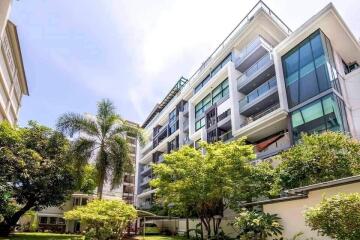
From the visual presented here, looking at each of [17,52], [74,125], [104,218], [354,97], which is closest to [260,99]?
[354,97]

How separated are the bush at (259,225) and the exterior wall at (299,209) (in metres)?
0.39

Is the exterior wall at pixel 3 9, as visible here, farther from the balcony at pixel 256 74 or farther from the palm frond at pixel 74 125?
the balcony at pixel 256 74

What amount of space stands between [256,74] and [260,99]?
3.14 meters

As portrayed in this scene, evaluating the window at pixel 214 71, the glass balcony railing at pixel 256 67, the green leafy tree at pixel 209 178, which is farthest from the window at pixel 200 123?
the green leafy tree at pixel 209 178

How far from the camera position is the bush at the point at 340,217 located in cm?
940

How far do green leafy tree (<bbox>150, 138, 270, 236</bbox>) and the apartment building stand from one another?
19.1 meters

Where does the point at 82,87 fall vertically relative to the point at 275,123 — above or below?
above

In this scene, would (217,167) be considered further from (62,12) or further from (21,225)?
(21,225)

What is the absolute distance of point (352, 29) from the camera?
2669 centimetres

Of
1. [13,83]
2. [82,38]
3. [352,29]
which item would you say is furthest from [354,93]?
[13,83]

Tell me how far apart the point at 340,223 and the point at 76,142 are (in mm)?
20822

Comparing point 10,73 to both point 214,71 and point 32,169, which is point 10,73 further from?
point 214,71

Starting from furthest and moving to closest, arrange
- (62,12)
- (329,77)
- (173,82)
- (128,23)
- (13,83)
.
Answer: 1. (173,82)
2. (13,83)
3. (329,77)
4. (128,23)
5. (62,12)

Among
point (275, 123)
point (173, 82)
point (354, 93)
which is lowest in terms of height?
point (275, 123)
